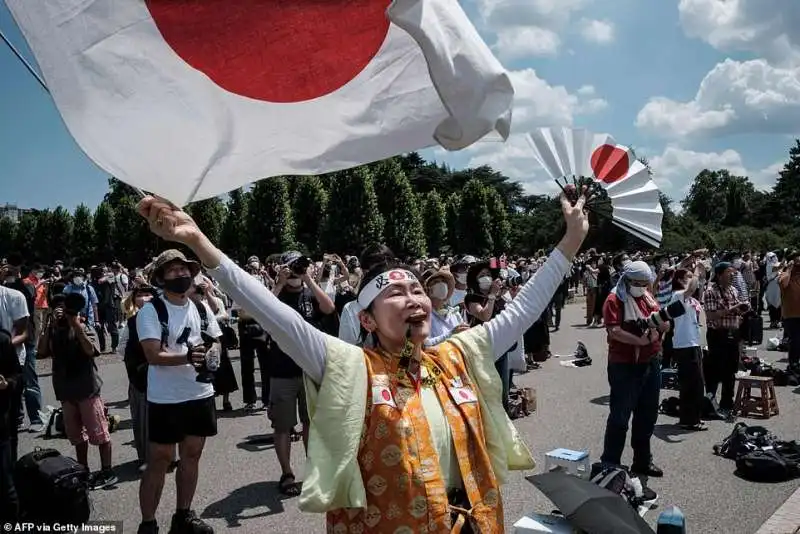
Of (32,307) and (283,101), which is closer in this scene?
(283,101)

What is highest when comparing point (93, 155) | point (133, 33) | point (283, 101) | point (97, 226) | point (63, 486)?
point (97, 226)

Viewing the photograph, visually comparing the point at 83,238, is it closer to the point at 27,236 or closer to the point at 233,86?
the point at 27,236

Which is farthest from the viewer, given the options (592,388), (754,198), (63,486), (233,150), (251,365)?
(754,198)

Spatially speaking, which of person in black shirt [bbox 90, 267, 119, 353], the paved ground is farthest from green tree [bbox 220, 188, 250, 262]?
the paved ground

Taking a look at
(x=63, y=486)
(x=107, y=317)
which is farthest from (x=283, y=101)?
(x=107, y=317)

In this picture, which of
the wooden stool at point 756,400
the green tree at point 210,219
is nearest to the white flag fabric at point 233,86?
the wooden stool at point 756,400

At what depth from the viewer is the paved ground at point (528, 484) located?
530cm

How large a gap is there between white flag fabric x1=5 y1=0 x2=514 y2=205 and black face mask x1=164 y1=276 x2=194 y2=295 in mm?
2145

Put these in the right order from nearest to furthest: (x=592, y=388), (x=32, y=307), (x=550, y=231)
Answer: (x=592, y=388), (x=32, y=307), (x=550, y=231)

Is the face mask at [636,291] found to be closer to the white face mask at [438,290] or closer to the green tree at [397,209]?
the white face mask at [438,290]

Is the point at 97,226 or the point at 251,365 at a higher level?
the point at 97,226

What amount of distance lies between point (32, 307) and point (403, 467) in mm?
11871

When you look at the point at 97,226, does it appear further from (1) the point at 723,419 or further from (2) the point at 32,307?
(1) the point at 723,419

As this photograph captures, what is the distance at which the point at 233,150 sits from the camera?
2799 mm
